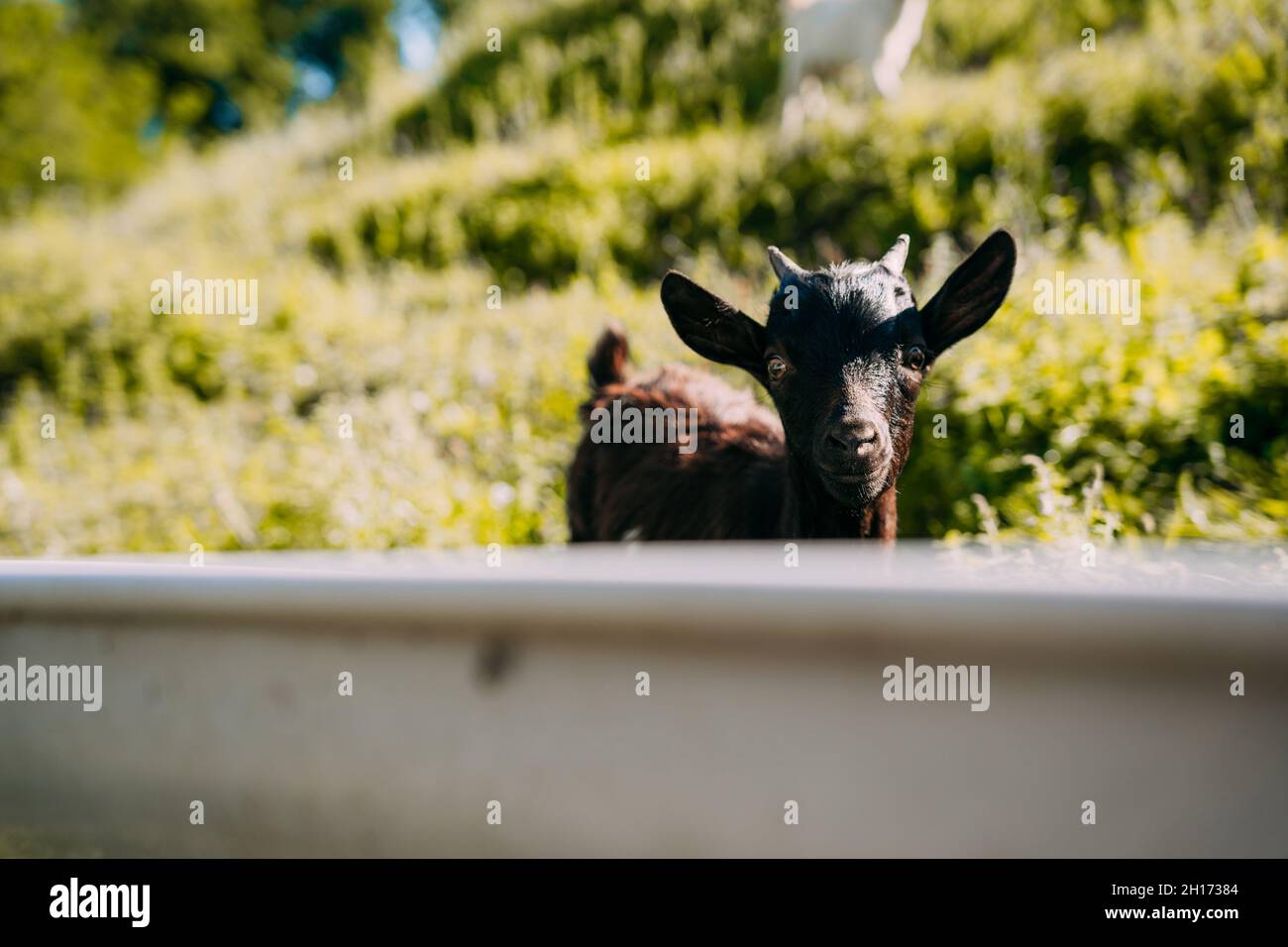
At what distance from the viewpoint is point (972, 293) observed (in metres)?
2.77

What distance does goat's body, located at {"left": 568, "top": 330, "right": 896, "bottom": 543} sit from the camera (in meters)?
3.14

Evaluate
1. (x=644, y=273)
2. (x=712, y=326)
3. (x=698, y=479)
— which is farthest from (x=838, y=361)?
(x=644, y=273)

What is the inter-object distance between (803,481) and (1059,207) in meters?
3.42

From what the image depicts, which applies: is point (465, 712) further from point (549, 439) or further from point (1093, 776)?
point (549, 439)

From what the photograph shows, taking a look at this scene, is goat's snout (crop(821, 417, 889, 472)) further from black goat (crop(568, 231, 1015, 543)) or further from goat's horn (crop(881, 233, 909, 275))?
goat's horn (crop(881, 233, 909, 275))

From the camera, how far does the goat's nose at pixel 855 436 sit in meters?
2.54

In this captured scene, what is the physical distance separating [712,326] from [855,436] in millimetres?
578

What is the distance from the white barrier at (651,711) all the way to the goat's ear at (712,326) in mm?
616

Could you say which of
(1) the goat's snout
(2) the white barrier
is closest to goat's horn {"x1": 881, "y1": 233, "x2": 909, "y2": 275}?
(1) the goat's snout

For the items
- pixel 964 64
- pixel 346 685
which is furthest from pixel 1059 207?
pixel 964 64

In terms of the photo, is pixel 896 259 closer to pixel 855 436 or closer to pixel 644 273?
pixel 855 436

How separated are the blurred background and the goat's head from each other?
701mm

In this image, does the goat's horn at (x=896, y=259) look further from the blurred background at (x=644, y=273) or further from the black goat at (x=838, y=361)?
the blurred background at (x=644, y=273)

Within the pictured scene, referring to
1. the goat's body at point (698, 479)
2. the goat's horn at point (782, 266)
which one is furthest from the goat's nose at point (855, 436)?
the goat's horn at point (782, 266)
